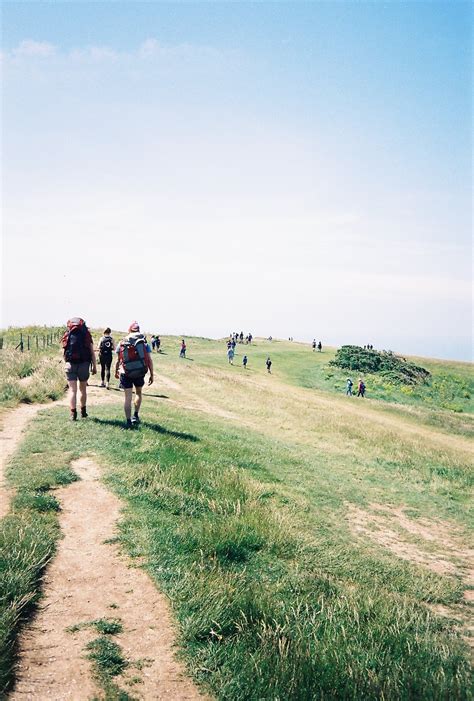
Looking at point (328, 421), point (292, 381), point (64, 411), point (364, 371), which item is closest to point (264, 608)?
point (64, 411)

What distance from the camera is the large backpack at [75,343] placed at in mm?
11188

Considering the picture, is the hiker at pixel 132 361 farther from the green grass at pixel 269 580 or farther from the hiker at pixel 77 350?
the green grass at pixel 269 580

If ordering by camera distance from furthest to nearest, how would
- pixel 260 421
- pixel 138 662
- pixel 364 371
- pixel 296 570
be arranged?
1. pixel 364 371
2. pixel 260 421
3. pixel 296 570
4. pixel 138 662

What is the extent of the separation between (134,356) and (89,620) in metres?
7.42

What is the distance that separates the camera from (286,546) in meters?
6.89

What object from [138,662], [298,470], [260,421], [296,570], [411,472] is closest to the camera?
[138,662]

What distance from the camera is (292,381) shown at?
4500 cm

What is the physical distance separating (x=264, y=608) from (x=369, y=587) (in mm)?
2412

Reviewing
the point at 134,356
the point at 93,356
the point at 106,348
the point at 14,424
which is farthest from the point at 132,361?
the point at 106,348

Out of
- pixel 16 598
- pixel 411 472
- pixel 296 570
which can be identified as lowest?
pixel 411 472

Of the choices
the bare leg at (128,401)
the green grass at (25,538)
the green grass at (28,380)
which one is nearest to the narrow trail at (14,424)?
the green grass at (25,538)

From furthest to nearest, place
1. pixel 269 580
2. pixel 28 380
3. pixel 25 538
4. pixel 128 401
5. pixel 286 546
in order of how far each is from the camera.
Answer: pixel 28 380 → pixel 128 401 → pixel 286 546 → pixel 269 580 → pixel 25 538

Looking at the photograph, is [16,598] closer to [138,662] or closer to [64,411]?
[138,662]

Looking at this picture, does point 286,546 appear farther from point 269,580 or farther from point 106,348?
point 106,348
